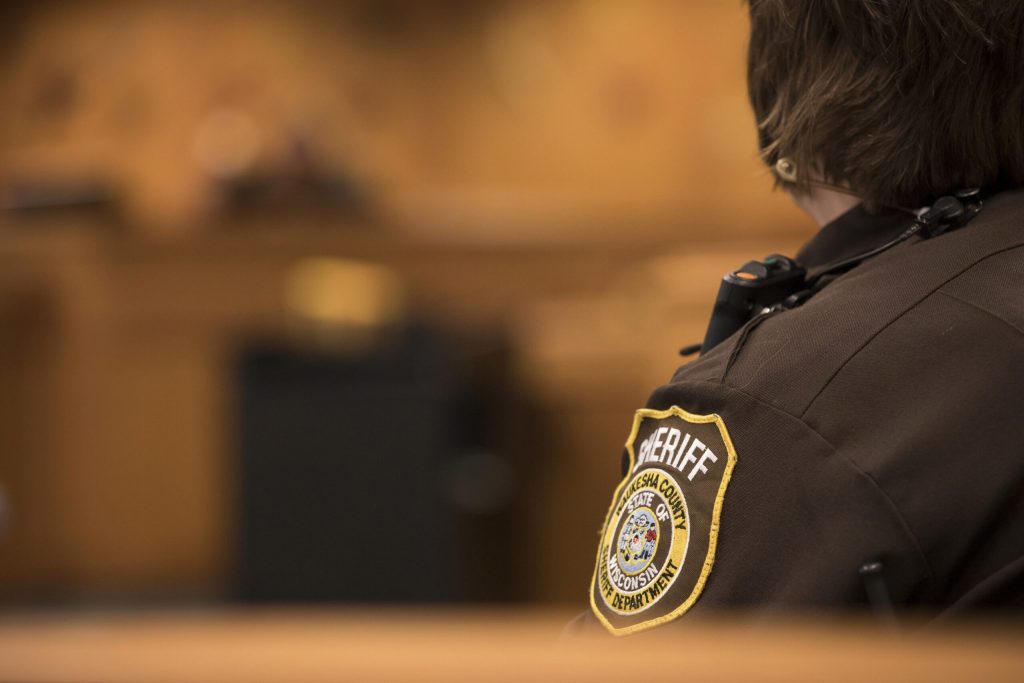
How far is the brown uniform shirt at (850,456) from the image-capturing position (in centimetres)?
72

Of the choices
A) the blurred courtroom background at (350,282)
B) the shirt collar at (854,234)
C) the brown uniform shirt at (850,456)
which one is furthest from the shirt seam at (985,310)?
the blurred courtroom background at (350,282)

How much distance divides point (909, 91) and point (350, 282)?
272 cm

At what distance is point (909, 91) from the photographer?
867 millimetres

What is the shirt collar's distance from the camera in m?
0.91

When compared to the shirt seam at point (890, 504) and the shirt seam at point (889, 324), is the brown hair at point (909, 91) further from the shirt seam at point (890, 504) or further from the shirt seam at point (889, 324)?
the shirt seam at point (890, 504)

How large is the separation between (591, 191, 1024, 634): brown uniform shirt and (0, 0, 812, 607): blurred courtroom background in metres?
1.49

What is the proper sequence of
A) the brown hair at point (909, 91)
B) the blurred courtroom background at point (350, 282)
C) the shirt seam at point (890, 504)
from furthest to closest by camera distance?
the blurred courtroom background at point (350, 282)
the brown hair at point (909, 91)
the shirt seam at point (890, 504)

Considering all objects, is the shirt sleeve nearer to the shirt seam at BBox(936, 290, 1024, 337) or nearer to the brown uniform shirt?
the brown uniform shirt

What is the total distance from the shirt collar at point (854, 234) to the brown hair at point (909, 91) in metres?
0.01

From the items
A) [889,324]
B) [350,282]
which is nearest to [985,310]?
[889,324]

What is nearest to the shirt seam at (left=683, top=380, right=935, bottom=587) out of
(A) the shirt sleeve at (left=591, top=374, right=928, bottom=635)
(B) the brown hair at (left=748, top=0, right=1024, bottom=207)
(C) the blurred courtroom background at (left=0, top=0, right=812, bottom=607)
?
(A) the shirt sleeve at (left=591, top=374, right=928, bottom=635)

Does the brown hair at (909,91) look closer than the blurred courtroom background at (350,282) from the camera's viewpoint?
Yes

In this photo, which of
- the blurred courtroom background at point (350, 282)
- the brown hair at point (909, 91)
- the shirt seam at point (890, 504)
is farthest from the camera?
the blurred courtroom background at point (350, 282)

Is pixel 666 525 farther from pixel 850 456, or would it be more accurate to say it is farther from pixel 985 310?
pixel 985 310
